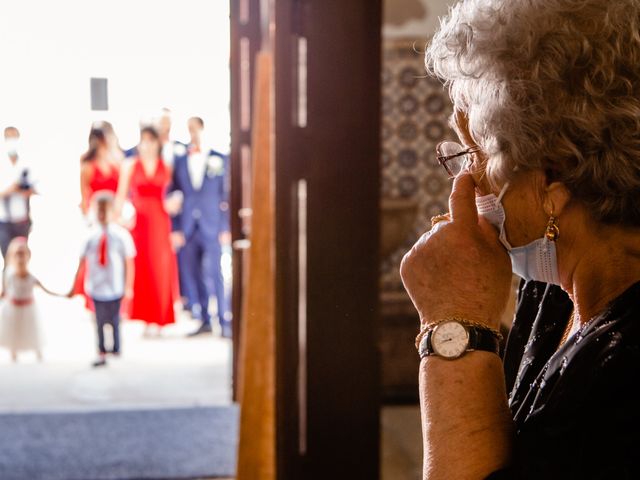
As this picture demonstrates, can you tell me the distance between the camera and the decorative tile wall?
4.32 meters

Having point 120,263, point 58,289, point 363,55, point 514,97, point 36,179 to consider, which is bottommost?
point 58,289

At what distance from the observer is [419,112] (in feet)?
14.4

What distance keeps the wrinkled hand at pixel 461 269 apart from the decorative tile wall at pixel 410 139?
3.24 m

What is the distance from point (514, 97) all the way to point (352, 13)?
40.2 inches

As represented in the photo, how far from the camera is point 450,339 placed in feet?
3.21

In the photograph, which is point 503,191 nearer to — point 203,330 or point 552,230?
point 552,230

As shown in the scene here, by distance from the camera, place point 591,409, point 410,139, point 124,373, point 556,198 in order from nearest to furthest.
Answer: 1. point 591,409
2. point 556,198
3. point 410,139
4. point 124,373

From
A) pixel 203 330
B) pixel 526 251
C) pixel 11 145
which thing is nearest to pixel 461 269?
pixel 526 251

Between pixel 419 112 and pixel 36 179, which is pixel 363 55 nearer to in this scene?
pixel 419 112

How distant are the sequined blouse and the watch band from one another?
0.24 ft

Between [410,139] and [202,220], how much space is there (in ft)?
9.12

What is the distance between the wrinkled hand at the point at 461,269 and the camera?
3.29ft

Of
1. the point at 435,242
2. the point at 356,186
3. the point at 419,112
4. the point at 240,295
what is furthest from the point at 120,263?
the point at 435,242

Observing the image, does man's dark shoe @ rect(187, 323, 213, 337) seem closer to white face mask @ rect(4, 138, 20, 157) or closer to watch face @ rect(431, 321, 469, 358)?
white face mask @ rect(4, 138, 20, 157)
